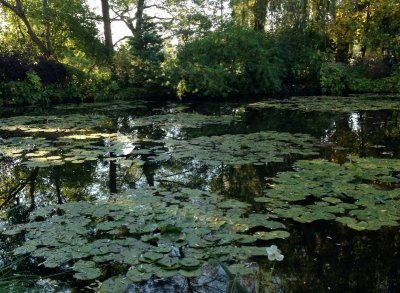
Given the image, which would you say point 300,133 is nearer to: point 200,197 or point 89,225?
point 200,197

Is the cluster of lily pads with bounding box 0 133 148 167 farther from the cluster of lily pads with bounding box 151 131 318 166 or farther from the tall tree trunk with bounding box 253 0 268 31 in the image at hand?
the tall tree trunk with bounding box 253 0 268 31

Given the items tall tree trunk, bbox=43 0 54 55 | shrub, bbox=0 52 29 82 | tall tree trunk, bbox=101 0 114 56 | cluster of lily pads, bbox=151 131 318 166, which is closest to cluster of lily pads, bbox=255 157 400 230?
cluster of lily pads, bbox=151 131 318 166

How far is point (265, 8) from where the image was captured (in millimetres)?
20750

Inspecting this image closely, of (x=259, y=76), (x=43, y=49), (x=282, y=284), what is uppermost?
(x=43, y=49)

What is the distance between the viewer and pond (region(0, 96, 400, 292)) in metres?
3.01

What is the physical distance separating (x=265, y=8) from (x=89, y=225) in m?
19.1

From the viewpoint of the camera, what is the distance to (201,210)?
4.18m

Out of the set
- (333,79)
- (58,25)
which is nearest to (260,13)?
(333,79)

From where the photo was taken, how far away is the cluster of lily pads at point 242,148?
20.7ft

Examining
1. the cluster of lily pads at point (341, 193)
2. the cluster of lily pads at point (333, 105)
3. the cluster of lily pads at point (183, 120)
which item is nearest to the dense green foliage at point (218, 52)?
the cluster of lily pads at point (333, 105)

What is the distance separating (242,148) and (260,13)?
15574mm

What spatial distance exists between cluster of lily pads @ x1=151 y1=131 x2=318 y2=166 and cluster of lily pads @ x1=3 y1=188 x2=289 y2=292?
1786 mm

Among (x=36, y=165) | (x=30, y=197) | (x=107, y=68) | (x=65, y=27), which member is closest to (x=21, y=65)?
(x=107, y=68)

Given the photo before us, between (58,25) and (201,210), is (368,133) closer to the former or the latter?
(201,210)
